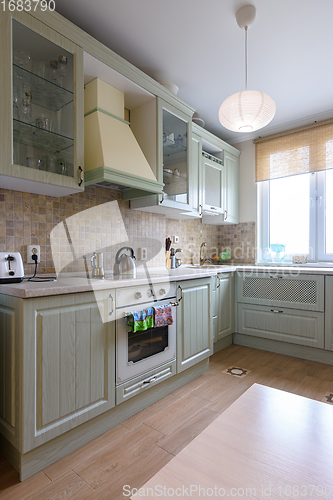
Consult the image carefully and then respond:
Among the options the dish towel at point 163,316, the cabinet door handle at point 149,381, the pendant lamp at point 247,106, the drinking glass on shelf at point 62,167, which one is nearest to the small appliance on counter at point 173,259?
the dish towel at point 163,316

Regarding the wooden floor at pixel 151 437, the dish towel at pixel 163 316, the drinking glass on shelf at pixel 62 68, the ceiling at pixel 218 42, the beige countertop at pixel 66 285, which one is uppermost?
the ceiling at pixel 218 42

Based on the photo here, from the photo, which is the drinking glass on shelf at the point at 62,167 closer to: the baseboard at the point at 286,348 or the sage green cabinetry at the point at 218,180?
the sage green cabinetry at the point at 218,180

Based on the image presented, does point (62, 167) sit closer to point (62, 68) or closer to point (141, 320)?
point (62, 68)

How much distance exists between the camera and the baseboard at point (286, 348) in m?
2.75

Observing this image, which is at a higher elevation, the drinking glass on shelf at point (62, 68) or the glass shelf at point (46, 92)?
the drinking glass on shelf at point (62, 68)

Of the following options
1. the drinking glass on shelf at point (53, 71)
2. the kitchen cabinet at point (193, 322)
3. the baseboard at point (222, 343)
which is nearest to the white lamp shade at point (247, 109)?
the drinking glass on shelf at point (53, 71)

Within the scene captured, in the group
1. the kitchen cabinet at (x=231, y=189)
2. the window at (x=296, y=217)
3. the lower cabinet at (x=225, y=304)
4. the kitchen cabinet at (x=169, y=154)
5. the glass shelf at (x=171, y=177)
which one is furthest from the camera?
the kitchen cabinet at (x=231, y=189)

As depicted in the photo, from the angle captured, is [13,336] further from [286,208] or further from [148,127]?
[286,208]

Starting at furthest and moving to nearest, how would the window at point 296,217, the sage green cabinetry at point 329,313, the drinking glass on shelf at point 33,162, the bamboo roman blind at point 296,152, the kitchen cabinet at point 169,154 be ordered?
the window at point 296,217 < the bamboo roman blind at point 296,152 < the sage green cabinetry at point 329,313 < the kitchen cabinet at point 169,154 < the drinking glass on shelf at point 33,162

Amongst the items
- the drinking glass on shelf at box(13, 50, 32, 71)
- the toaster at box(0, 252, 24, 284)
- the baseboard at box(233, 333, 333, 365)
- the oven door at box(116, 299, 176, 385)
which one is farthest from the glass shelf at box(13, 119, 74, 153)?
the baseboard at box(233, 333, 333, 365)

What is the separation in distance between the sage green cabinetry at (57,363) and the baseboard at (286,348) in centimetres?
198

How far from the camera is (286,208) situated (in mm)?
3639

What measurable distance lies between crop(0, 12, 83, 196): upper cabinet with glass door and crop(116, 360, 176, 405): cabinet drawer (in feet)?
4.13

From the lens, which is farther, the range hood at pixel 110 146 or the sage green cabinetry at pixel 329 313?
the sage green cabinetry at pixel 329 313
